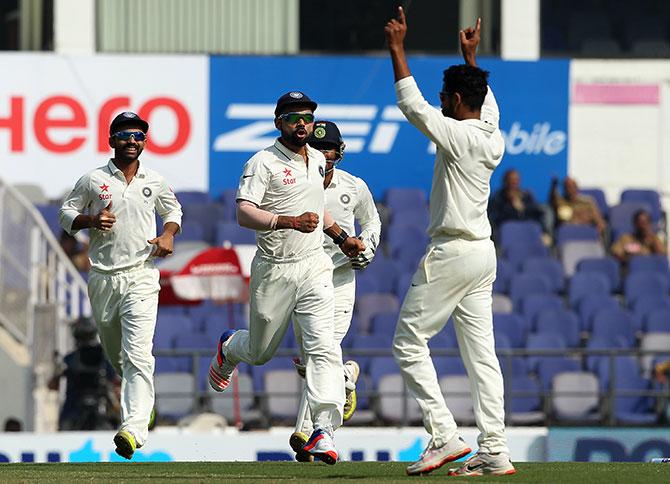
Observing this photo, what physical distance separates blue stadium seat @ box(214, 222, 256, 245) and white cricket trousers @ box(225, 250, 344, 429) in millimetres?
9019

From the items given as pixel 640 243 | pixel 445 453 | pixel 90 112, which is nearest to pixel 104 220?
pixel 445 453

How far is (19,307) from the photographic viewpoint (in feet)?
63.2

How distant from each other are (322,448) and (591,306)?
10093mm

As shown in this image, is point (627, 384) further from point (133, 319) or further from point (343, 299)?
point (133, 319)

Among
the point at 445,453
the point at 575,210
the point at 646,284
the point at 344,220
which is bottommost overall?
the point at 646,284

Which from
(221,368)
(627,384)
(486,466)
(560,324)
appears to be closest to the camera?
(486,466)

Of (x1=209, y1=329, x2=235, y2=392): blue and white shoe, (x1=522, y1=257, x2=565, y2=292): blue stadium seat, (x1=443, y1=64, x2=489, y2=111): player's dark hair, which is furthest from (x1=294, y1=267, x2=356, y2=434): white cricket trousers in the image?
(x1=522, y1=257, x2=565, y2=292): blue stadium seat

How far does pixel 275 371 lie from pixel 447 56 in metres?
6.13

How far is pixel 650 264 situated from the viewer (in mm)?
21172

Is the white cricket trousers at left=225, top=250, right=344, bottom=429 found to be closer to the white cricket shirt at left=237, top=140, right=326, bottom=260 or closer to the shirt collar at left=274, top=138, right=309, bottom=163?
the white cricket shirt at left=237, top=140, right=326, bottom=260

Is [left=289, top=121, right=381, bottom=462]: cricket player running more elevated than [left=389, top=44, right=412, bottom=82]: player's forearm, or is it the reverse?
[left=389, top=44, right=412, bottom=82]: player's forearm

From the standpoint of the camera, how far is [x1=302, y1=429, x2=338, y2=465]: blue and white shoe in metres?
10.5

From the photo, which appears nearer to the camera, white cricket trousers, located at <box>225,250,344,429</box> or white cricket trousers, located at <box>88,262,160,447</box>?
white cricket trousers, located at <box>225,250,344,429</box>

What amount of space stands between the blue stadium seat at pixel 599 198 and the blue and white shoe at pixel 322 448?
12200mm
